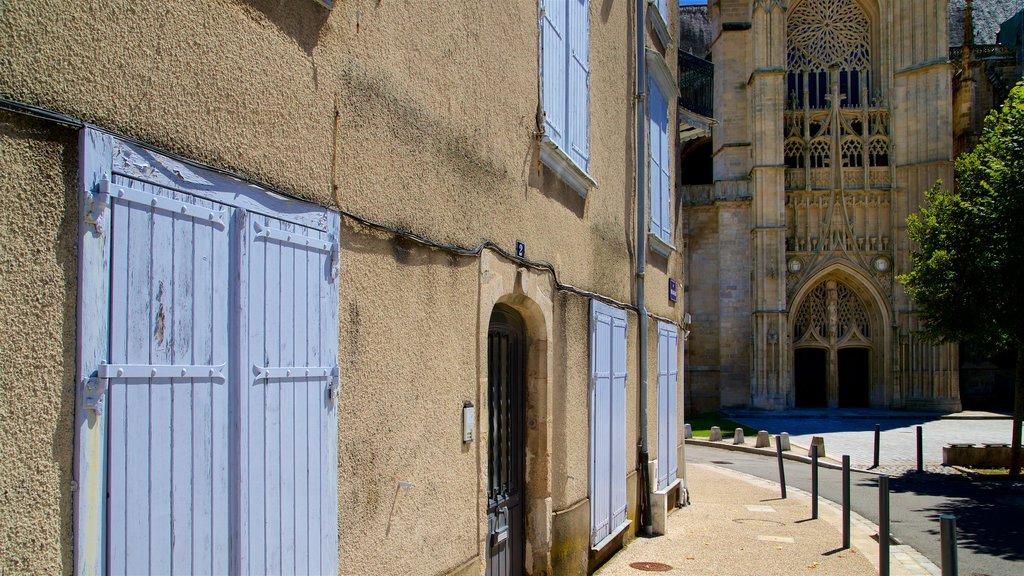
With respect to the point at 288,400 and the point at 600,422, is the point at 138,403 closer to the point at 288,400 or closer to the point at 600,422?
the point at 288,400

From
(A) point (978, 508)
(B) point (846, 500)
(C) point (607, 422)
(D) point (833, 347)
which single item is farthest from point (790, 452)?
(D) point (833, 347)

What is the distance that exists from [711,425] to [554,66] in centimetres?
2240

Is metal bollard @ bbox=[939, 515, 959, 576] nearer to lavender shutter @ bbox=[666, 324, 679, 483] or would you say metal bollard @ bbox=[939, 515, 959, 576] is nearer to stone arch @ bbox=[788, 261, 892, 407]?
lavender shutter @ bbox=[666, 324, 679, 483]

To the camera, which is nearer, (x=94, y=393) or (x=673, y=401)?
(x=94, y=393)

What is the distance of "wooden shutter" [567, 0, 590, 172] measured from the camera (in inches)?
274

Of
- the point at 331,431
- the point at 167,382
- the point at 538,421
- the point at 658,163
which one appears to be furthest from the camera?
the point at 658,163

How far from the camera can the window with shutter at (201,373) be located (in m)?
2.39

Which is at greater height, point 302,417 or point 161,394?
point 161,394

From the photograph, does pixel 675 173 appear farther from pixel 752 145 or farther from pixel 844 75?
pixel 844 75

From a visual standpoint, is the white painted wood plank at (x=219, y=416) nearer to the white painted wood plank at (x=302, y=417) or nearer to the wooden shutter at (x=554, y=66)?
the white painted wood plank at (x=302, y=417)

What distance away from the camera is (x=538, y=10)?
240 inches

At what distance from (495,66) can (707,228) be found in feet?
103

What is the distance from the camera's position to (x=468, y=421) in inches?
196

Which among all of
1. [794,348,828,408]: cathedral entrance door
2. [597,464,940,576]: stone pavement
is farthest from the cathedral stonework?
[597,464,940,576]: stone pavement
